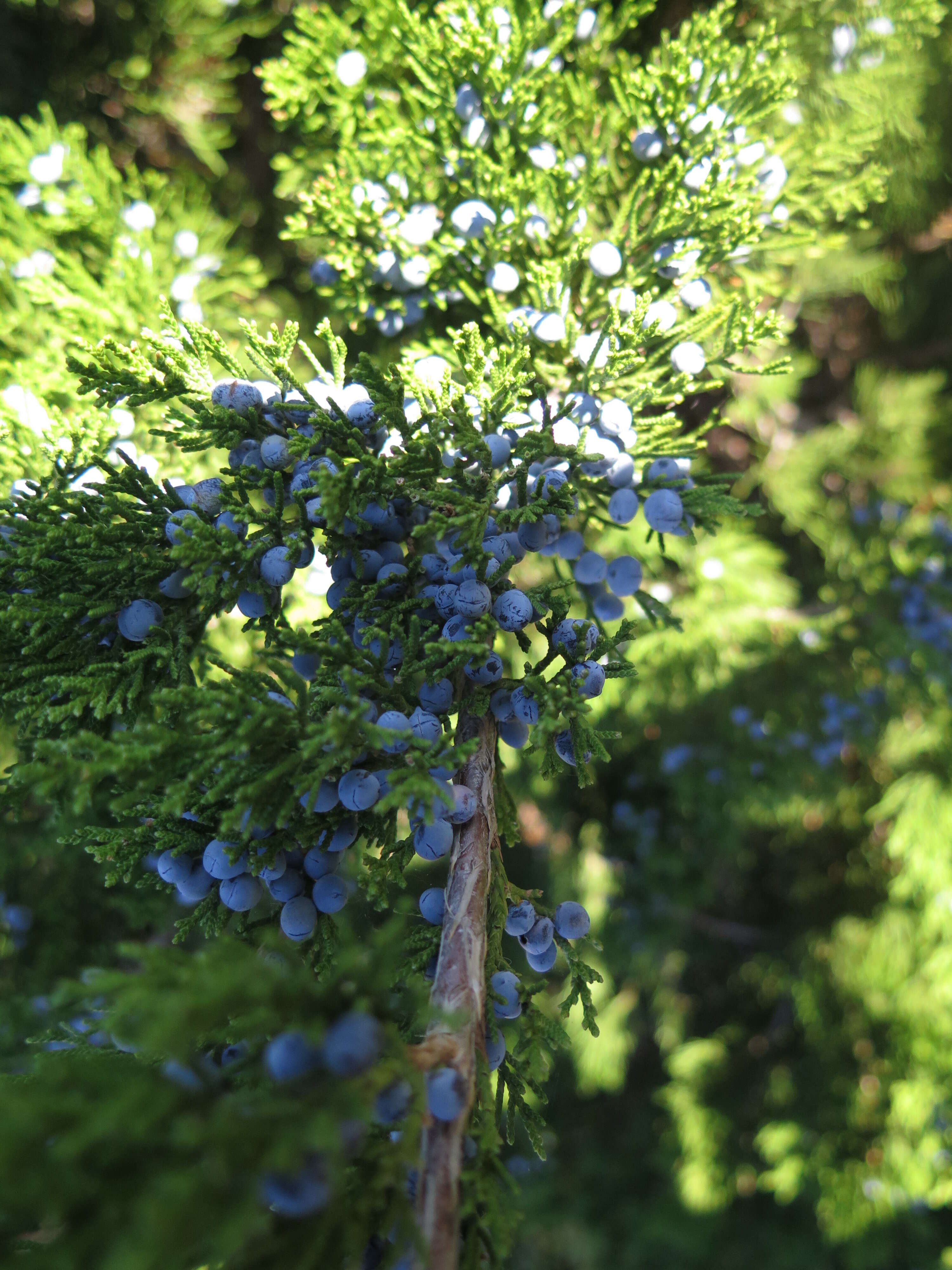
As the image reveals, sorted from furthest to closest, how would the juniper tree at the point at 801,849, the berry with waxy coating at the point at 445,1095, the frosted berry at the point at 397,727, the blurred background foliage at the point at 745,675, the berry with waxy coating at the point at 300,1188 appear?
1. the juniper tree at the point at 801,849
2. the blurred background foliage at the point at 745,675
3. the frosted berry at the point at 397,727
4. the berry with waxy coating at the point at 445,1095
5. the berry with waxy coating at the point at 300,1188

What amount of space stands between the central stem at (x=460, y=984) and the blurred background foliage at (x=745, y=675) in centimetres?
59

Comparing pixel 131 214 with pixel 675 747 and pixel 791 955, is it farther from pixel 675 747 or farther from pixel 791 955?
pixel 791 955

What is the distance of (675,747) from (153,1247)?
6.93 ft

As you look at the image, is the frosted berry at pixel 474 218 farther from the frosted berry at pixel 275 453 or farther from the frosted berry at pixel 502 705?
the frosted berry at pixel 502 705

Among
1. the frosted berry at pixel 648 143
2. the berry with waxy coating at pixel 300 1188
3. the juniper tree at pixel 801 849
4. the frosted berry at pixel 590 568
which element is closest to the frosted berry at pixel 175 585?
the frosted berry at pixel 590 568

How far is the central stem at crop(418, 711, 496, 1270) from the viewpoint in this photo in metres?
0.61

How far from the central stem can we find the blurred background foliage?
1.95 ft

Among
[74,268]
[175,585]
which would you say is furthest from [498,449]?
[74,268]

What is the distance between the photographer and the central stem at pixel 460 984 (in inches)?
24.1

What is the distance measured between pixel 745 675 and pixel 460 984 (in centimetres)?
173

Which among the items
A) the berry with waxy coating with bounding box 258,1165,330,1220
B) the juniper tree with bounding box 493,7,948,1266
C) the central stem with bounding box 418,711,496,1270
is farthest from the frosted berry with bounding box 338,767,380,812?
the juniper tree with bounding box 493,7,948,1266

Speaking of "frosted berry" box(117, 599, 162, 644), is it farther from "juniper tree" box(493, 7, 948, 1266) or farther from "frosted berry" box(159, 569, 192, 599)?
"juniper tree" box(493, 7, 948, 1266)

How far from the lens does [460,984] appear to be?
0.74 metres

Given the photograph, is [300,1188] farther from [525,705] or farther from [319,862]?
[525,705]
